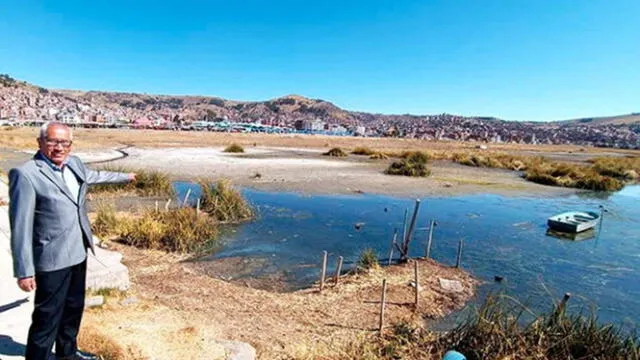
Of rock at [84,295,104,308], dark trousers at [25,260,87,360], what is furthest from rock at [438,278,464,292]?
dark trousers at [25,260,87,360]

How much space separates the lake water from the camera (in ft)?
33.6

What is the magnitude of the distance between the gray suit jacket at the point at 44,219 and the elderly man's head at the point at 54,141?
0.09 meters

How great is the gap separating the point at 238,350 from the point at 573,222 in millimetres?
15057

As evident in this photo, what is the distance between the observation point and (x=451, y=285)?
31.3ft

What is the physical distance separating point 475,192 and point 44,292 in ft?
83.0

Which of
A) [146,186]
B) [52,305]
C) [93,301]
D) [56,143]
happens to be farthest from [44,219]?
[146,186]

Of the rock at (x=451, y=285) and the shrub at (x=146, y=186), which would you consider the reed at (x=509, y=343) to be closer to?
the rock at (x=451, y=285)

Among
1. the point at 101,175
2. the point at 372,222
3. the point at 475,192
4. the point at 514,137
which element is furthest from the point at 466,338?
the point at 514,137

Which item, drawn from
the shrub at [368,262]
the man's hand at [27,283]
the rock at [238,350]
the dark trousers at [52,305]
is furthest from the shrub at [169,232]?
the man's hand at [27,283]

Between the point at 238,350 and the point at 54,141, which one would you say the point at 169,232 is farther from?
the point at 54,141

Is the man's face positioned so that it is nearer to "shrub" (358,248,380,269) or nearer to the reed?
the reed

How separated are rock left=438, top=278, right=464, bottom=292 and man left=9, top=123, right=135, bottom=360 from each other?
7.51 meters

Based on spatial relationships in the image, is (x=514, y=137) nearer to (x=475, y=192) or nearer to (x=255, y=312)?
(x=475, y=192)

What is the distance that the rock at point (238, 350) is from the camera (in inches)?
207
